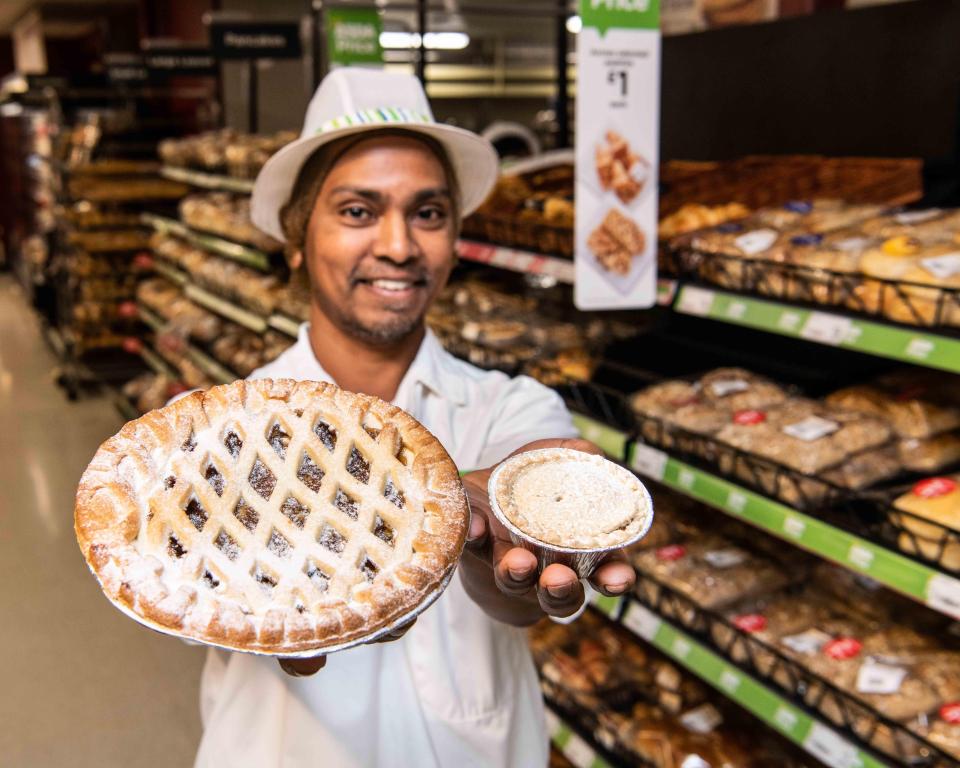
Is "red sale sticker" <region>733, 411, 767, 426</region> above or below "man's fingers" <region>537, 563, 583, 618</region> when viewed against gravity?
below

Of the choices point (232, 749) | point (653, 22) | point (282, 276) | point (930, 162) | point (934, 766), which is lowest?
point (934, 766)

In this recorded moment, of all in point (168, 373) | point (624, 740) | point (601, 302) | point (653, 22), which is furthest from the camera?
point (168, 373)

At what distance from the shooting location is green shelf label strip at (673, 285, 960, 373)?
1631 mm

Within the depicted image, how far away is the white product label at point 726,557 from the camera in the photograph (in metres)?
2.27

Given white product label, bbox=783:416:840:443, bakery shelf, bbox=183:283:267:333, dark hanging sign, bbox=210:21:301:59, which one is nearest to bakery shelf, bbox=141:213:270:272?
bakery shelf, bbox=183:283:267:333

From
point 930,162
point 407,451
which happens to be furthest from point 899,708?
point 930,162

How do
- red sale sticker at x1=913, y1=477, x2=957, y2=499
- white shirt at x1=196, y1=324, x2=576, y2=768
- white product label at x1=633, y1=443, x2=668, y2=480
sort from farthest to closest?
white product label at x1=633, y1=443, x2=668, y2=480 → red sale sticker at x1=913, y1=477, x2=957, y2=499 → white shirt at x1=196, y1=324, x2=576, y2=768

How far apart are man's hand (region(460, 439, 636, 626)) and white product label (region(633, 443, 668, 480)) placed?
0.85 meters

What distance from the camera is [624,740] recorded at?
2.32 meters

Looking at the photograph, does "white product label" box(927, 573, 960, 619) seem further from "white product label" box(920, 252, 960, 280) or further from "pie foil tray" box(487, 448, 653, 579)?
"pie foil tray" box(487, 448, 653, 579)

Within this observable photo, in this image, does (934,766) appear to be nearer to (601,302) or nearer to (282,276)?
(601,302)

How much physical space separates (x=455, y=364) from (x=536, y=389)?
0.16 metres

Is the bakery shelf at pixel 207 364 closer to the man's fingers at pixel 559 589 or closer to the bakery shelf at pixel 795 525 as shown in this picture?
the bakery shelf at pixel 795 525

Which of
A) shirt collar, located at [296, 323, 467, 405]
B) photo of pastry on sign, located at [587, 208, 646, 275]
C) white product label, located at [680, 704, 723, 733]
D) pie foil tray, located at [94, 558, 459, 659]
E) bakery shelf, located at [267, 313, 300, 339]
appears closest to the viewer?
pie foil tray, located at [94, 558, 459, 659]
